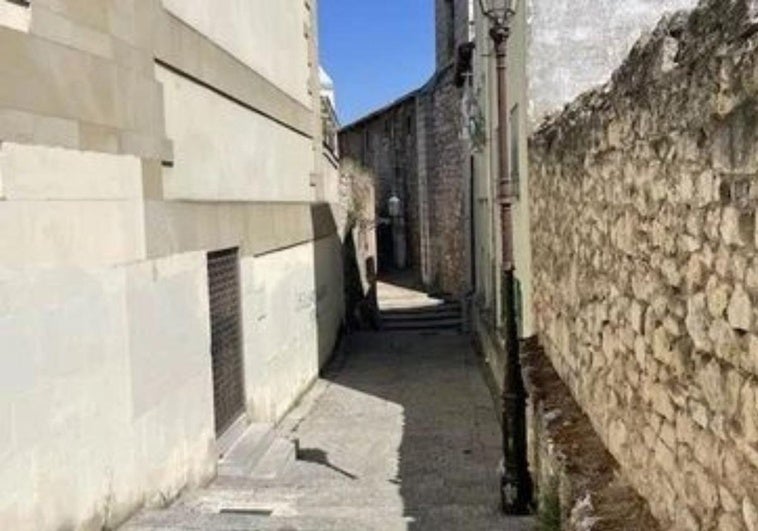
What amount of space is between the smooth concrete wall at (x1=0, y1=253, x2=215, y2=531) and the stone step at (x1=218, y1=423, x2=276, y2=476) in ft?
1.28

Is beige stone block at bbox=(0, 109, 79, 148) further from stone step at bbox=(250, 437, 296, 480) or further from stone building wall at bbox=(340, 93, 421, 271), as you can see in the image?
stone building wall at bbox=(340, 93, 421, 271)

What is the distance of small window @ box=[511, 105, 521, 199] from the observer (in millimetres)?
8703

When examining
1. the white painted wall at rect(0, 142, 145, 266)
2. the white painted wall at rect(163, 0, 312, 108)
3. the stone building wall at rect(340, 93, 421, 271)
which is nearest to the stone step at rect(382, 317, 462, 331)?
the white painted wall at rect(163, 0, 312, 108)

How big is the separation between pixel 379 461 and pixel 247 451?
4.98ft

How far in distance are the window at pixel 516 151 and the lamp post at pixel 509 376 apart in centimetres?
218

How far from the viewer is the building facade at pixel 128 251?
14.2ft

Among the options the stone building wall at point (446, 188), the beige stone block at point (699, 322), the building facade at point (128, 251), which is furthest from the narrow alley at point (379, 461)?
the stone building wall at point (446, 188)

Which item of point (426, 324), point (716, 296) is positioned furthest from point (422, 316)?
point (716, 296)

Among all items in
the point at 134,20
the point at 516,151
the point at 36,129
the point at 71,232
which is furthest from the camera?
the point at 516,151

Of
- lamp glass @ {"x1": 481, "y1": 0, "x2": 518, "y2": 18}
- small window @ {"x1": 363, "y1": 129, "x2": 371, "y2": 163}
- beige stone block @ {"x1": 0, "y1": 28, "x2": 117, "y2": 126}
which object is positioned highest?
small window @ {"x1": 363, "y1": 129, "x2": 371, "y2": 163}

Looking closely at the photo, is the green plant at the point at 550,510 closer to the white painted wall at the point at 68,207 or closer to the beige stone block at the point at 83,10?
the white painted wall at the point at 68,207

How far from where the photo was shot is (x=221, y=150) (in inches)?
314

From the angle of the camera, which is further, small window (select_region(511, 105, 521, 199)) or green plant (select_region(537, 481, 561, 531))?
small window (select_region(511, 105, 521, 199))

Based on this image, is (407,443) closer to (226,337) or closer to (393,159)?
(226,337)
